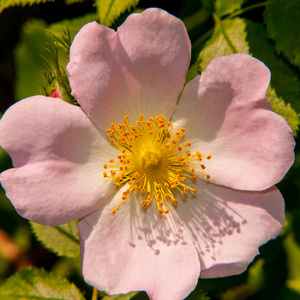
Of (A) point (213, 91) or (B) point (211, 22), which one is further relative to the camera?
(B) point (211, 22)

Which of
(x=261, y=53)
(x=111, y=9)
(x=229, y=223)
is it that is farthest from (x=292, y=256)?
(x=111, y=9)

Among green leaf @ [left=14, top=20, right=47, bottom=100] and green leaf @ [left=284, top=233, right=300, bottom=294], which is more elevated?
green leaf @ [left=14, top=20, right=47, bottom=100]

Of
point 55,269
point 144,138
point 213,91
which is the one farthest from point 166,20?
point 55,269

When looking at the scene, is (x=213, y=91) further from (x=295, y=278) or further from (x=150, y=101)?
(x=295, y=278)

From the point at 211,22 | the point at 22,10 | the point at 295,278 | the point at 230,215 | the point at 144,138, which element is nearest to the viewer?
the point at 230,215

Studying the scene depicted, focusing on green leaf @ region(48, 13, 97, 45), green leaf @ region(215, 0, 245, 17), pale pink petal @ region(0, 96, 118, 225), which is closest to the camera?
pale pink petal @ region(0, 96, 118, 225)

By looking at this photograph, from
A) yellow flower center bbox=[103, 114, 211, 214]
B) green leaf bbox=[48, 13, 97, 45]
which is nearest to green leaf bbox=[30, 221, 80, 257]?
yellow flower center bbox=[103, 114, 211, 214]

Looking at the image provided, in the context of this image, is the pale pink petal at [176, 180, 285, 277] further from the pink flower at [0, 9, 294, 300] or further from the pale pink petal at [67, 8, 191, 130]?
the pale pink petal at [67, 8, 191, 130]
